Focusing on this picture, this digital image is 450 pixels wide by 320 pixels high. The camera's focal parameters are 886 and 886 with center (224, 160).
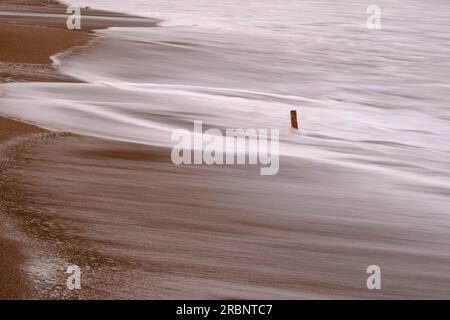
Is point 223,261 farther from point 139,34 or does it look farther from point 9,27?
point 139,34

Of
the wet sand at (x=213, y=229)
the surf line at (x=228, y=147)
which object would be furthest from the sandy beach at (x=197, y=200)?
the surf line at (x=228, y=147)

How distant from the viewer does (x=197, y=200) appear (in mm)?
7410

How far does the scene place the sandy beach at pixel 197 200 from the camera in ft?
18.7

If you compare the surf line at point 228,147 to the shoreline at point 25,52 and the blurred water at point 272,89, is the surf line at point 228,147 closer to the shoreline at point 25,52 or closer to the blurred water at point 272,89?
the blurred water at point 272,89

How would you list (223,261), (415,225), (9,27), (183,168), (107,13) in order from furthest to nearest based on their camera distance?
(107,13)
(9,27)
(183,168)
(415,225)
(223,261)

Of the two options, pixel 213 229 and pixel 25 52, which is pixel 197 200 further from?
pixel 25 52

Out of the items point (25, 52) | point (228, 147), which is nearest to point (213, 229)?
point (228, 147)

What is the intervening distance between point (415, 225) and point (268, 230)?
4.80 feet

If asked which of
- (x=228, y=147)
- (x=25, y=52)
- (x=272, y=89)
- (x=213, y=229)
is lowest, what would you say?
(x=213, y=229)

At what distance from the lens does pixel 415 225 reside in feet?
→ 24.7

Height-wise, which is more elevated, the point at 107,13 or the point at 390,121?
the point at 107,13

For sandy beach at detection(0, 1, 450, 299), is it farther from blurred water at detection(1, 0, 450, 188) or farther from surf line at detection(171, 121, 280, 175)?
surf line at detection(171, 121, 280, 175)
